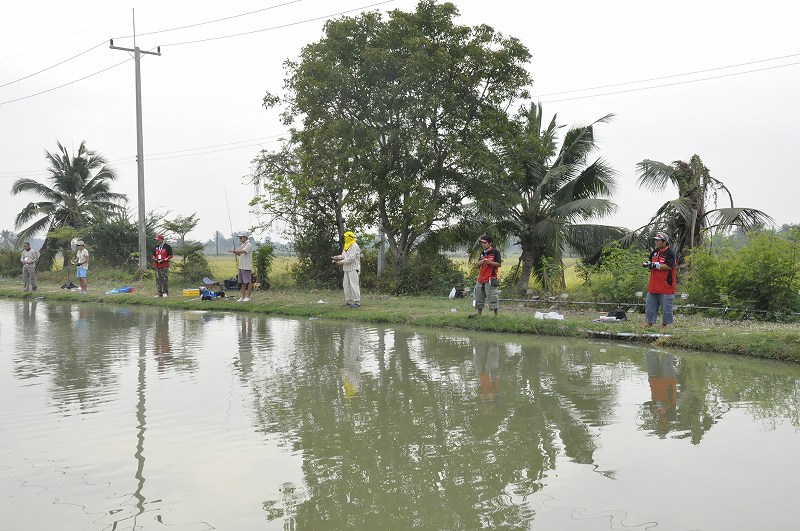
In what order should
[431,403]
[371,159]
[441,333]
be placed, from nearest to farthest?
[431,403] < [441,333] < [371,159]

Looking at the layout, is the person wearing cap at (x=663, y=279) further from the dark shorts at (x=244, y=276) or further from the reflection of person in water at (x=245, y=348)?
the dark shorts at (x=244, y=276)

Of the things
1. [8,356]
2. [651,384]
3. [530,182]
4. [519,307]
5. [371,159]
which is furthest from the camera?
[530,182]

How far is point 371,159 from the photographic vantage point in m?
19.3

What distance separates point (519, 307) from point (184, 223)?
14.7 metres

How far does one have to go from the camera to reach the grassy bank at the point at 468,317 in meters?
10.9

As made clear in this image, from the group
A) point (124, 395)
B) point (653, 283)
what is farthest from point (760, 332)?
point (124, 395)

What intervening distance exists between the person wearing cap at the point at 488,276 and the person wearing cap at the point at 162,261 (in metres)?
10.6

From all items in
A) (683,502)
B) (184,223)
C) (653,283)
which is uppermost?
(184,223)

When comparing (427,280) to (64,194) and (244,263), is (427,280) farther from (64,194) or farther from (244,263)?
(64,194)

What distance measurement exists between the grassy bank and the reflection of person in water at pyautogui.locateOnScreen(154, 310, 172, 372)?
2495mm

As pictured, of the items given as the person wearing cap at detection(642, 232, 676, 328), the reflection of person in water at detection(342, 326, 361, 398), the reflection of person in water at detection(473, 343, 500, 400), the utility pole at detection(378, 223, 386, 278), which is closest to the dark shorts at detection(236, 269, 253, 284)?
the utility pole at detection(378, 223, 386, 278)

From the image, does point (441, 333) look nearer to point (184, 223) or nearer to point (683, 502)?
point (683, 502)

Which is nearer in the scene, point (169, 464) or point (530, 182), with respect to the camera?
point (169, 464)

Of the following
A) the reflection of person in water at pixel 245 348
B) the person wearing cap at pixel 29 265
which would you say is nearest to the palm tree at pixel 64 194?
the person wearing cap at pixel 29 265
